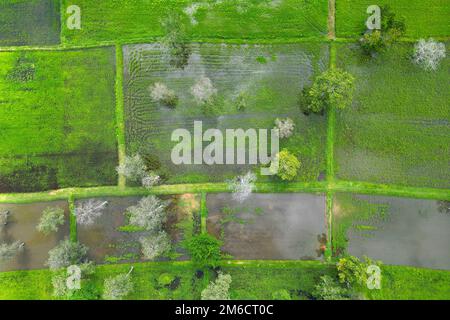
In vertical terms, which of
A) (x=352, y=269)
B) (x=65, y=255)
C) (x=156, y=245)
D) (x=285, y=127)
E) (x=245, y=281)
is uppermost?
(x=285, y=127)

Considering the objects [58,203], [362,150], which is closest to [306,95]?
[362,150]

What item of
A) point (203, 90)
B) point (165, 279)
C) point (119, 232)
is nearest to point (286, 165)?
point (203, 90)

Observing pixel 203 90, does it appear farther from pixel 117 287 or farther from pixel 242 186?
pixel 117 287

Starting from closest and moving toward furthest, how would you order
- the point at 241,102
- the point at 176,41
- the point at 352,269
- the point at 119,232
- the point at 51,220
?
the point at 352,269
the point at 51,220
the point at 176,41
the point at 241,102
the point at 119,232

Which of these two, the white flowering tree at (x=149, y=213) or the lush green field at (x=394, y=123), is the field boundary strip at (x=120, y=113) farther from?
the lush green field at (x=394, y=123)

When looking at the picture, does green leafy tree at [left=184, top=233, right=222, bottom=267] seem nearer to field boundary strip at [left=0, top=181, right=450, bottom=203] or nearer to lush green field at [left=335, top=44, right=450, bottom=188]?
field boundary strip at [left=0, top=181, right=450, bottom=203]

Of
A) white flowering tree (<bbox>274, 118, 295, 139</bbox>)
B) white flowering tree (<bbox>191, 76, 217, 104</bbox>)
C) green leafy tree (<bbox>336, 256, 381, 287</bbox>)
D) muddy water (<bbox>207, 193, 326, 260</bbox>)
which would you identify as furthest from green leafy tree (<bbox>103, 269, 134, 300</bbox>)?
white flowering tree (<bbox>274, 118, 295, 139</bbox>)
